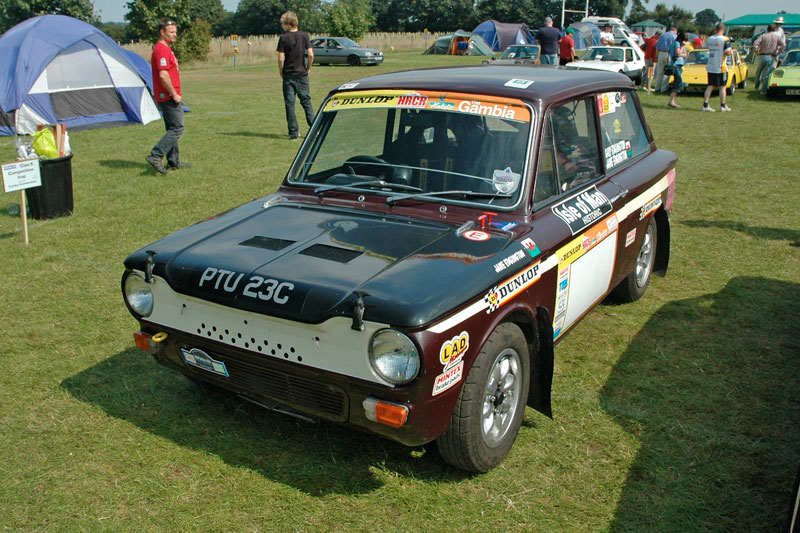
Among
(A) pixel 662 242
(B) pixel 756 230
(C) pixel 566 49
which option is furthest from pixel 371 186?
(C) pixel 566 49

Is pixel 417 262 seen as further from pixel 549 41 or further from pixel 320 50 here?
pixel 320 50

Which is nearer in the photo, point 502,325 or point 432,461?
point 502,325

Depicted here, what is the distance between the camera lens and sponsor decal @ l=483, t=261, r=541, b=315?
300 centimetres

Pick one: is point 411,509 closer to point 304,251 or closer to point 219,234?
point 304,251

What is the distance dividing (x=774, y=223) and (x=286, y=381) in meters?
6.52

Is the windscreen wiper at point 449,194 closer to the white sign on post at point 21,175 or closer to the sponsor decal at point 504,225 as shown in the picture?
the sponsor decal at point 504,225

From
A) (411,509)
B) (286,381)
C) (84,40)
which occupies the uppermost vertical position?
(84,40)

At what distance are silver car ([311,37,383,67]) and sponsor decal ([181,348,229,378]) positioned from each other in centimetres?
3069

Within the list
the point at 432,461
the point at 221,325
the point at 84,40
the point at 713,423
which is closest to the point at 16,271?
the point at 221,325

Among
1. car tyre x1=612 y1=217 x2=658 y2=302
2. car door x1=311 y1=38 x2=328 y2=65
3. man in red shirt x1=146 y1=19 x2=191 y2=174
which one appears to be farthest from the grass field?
car door x1=311 y1=38 x2=328 y2=65

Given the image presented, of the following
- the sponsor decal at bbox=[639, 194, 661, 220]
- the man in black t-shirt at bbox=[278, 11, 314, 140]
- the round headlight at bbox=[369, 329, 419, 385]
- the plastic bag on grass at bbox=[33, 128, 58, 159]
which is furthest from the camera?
the man in black t-shirt at bbox=[278, 11, 314, 140]

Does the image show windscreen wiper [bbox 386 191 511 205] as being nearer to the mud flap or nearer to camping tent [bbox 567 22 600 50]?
the mud flap

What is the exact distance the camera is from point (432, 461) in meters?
3.38

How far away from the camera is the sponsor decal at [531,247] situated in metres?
3.36
